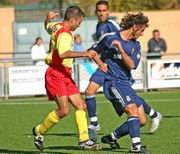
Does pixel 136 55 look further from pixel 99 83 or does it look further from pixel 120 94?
pixel 99 83

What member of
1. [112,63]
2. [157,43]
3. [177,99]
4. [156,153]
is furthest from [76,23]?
[157,43]

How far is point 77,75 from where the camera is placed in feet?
81.8

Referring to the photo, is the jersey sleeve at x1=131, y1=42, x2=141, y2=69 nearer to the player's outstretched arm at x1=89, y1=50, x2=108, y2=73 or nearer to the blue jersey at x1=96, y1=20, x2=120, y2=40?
the player's outstretched arm at x1=89, y1=50, x2=108, y2=73

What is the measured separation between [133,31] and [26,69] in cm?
1393

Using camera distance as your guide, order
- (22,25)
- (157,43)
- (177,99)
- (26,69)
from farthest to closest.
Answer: (22,25), (157,43), (26,69), (177,99)

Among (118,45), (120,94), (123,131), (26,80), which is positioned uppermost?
(118,45)

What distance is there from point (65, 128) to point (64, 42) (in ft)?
15.5

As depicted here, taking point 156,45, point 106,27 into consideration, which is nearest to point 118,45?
point 106,27

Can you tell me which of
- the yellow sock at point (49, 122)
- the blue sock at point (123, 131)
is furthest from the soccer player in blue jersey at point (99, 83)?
the yellow sock at point (49, 122)

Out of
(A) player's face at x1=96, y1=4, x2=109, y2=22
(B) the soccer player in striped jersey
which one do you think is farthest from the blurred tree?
(B) the soccer player in striped jersey

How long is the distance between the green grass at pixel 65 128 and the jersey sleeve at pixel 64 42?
145 centimetres

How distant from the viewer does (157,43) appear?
26812 mm

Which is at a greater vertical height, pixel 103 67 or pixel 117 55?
pixel 117 55

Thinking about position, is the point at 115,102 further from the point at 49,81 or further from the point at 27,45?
the point at 27,45
